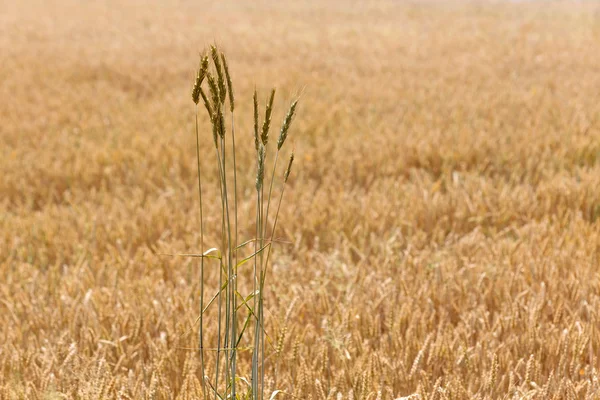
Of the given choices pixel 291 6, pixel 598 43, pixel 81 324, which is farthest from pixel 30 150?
pixel 291 6

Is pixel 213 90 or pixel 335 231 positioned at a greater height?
pixel 213 90

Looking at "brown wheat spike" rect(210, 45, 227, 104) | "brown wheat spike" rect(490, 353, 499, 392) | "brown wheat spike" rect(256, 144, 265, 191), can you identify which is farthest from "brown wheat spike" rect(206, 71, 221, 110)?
"brown wheat spike" rect(490, 353, 499, 392)

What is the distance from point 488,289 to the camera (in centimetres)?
236

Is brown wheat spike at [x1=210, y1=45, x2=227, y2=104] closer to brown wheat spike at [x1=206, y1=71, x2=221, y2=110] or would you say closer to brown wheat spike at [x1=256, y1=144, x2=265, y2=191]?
brown wheat spike at [x1=206, y1=71, x2=221, y2=110]

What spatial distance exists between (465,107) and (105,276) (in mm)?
4270

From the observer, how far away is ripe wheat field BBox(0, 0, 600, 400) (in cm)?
189

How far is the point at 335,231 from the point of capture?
10.4 ft

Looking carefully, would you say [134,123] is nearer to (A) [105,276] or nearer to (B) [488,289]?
(A) [105,276]

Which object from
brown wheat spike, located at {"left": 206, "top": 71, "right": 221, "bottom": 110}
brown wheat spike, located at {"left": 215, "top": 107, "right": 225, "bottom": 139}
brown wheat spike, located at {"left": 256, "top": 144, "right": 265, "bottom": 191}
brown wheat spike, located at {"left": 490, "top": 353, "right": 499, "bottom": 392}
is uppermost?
brown wheat spike, located at {"left": 206, "top": 71, "right": 221, "bottom": 110}

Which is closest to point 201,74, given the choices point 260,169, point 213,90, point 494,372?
point 213,90

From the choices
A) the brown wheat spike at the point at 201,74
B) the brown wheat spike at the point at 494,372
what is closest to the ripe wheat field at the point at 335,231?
the brown wheat spike at the point at 494,372

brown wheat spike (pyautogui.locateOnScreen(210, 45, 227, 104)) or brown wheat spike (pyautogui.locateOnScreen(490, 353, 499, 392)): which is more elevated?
brown wheat spike (pyautogui.locateOnScreen(210, 45, 227, 104))

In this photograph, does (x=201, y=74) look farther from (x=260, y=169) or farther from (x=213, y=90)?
(x=260, y=169)

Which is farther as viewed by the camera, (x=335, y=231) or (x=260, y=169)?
(x=335, y=231)
